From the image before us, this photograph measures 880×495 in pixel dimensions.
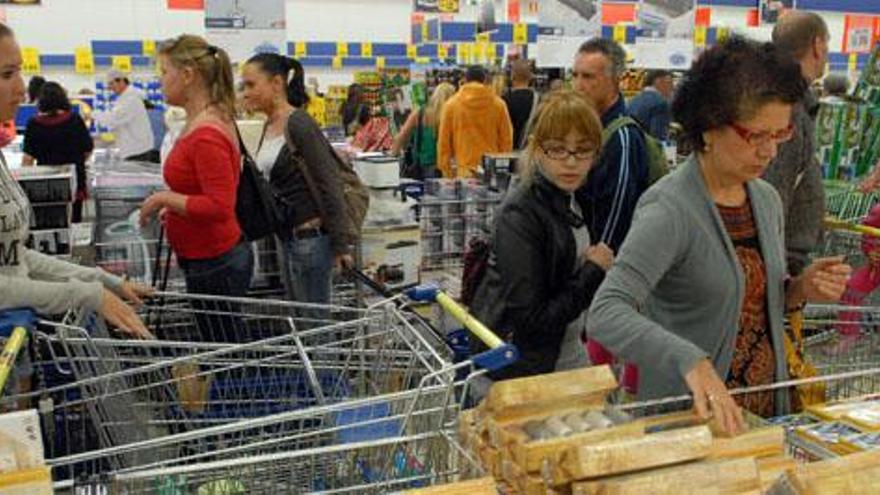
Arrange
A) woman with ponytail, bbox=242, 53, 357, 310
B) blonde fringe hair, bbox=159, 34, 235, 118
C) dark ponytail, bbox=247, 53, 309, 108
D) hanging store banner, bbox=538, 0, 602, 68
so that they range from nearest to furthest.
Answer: blonde fringe hair, bbox=159, 34, 235, 118, woman with ponytail, bbox=242, 53, 357, 310, dark ponytail, bbox=247, 53, 309, 108, hanging store banner, bbox=538, 0, 602, 68

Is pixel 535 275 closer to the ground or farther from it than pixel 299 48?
closer to the ground

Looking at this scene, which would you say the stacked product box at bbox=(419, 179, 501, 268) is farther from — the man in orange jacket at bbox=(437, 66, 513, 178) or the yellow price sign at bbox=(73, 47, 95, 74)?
the yellow price sign at bbox=(73, 47, 95, 74)

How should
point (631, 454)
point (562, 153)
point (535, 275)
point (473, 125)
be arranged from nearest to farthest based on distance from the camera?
point (631, 454) → point (535, 275) → point (562, 153) → point (473, 125)

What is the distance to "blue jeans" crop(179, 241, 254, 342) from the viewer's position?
11.2 feet

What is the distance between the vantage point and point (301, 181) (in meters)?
4.05

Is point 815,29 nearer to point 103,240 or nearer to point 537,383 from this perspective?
point 537,383

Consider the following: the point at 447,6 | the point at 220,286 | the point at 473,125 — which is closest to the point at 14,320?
the point at 220,286

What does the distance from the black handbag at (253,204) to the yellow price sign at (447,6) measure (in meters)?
9.46

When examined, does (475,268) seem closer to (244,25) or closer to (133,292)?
(133,292)

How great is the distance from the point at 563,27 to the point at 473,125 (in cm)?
116

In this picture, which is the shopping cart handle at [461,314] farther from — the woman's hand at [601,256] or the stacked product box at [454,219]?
the stacked product box at [454,219]

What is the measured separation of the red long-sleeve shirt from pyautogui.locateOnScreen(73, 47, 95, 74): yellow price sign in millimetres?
10496

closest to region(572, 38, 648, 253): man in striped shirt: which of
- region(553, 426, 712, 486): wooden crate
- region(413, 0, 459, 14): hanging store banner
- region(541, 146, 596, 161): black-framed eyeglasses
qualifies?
region(541, 146, 596, 161): black-framed eyeglasses

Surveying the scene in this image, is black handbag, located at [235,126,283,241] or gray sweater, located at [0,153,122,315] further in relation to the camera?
black handbag, located at [235,126,283,241]
